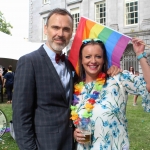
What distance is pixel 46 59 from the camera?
2240mm

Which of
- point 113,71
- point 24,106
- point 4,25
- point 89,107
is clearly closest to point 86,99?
point 89,107

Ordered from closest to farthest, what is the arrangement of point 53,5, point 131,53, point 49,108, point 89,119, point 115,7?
point 49,108 < point 89,119 < point 131,53 < point 115,7 < point 53,5

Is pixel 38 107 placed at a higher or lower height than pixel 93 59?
lower

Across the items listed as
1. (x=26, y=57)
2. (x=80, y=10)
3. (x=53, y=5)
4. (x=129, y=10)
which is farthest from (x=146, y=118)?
(x=53, y=5)

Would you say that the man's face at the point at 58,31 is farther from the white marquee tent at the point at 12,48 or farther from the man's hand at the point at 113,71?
the white marquee tent at the point at 12,48

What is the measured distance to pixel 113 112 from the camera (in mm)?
2199

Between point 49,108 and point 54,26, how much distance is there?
0.82 meters

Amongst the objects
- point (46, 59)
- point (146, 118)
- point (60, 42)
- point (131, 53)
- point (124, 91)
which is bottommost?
point (146, 118)

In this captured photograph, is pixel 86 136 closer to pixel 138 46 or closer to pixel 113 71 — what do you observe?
pixel 113 71

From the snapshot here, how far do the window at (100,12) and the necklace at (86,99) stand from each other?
670 inches

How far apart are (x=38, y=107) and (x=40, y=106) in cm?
3

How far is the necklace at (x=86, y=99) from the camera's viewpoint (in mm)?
2262

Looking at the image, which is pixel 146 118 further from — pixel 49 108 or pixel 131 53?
pixel 131 53

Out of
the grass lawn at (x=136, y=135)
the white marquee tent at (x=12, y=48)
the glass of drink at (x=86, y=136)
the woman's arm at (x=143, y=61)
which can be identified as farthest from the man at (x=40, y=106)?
the white marquee tent at (x=12, y=48)
